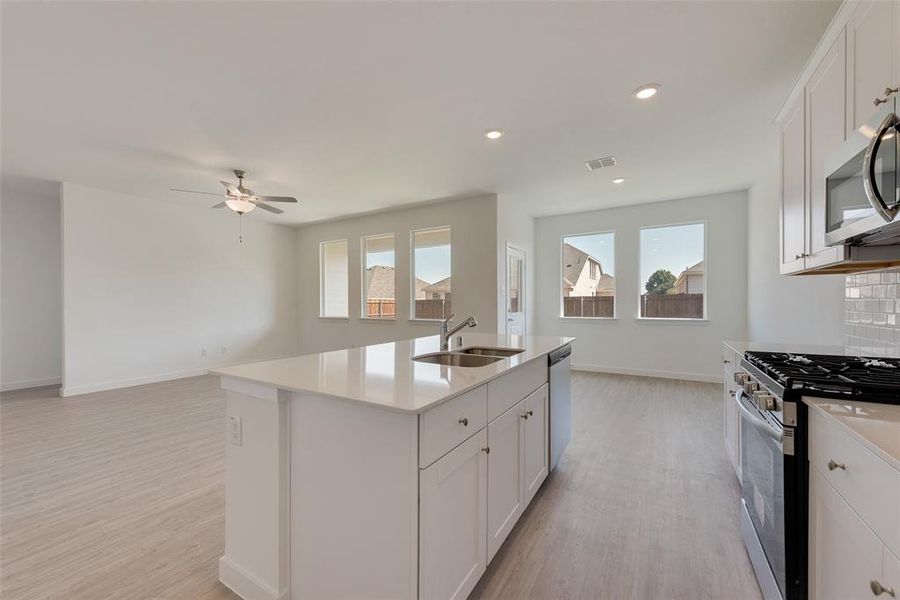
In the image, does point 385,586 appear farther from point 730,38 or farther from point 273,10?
point 730,38

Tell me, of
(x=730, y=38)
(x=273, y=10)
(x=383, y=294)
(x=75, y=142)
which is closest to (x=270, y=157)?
(x=75, y=142)

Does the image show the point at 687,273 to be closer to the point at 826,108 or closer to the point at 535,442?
the point at 826,108

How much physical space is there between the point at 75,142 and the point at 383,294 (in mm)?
4269

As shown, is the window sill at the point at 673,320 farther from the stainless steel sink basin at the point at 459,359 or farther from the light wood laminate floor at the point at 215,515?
the stainless steel sink basin at the point at 459,359

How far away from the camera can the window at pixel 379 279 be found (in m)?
6.61

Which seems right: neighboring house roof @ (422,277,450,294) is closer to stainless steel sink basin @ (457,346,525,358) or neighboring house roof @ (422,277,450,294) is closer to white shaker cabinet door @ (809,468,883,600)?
stainless steel sink basin @ (457,346,525,358)

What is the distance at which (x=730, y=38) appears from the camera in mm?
2123

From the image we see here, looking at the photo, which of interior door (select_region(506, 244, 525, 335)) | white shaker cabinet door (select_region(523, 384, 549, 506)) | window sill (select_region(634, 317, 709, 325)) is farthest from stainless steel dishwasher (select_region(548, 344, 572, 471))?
window sill (select_region(634, 317, 709, 325))

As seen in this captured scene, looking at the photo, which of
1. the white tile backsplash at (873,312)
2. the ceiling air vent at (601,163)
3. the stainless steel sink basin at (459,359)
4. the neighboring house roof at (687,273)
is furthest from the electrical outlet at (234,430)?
the neighboring house roof at (687,273)

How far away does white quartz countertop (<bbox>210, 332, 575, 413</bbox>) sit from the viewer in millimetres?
1268

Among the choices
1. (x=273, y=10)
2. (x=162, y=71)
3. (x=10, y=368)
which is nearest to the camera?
(x=273, y=10)

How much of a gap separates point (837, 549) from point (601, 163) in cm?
379

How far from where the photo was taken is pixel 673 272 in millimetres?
5637

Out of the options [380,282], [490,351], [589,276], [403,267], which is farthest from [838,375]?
[380,282]
